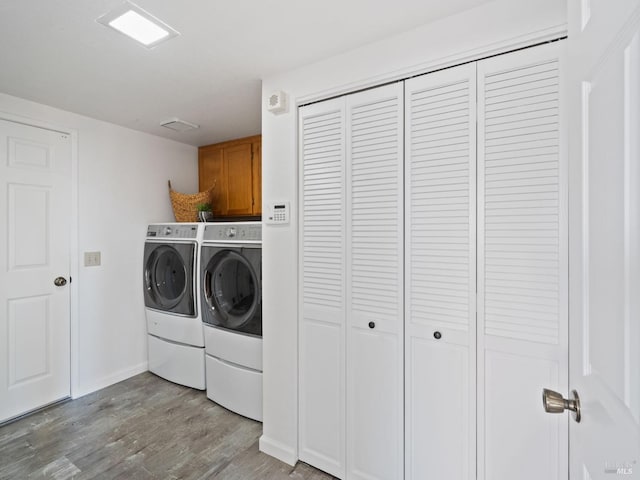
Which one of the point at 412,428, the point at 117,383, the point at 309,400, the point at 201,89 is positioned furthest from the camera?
the point at 117,383

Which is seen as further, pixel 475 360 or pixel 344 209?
pixel 344 209

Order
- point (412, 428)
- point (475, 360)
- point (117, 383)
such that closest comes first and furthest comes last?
1. point (475, 360)
2. point (412, 428)
3. point (117, 383)

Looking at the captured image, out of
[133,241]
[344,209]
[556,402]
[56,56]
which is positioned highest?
[56,56]

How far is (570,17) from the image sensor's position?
0.77 meters

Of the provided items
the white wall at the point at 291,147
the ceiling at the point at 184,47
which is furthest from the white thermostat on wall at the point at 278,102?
the ceiling at the point at 184,47

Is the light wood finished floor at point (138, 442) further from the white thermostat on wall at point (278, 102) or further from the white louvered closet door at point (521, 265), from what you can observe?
the white thermostat on wall at point (278, 102)

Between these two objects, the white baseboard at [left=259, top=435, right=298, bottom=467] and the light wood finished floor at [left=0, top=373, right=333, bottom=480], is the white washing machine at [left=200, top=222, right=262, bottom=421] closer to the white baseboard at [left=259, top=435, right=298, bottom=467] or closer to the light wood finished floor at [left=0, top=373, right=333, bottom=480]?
the light wood finished floor at [left=0, top=373, right=333, bottom=480]

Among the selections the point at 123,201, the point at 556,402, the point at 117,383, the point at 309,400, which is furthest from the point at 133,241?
the point at 556,402

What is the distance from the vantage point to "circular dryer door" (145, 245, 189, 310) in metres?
2.84

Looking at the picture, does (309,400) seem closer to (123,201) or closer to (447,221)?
(447,221)

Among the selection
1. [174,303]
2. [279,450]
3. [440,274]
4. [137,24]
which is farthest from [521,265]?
[174,303]

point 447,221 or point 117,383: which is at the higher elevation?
point 447,221

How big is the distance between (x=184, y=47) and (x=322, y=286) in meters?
1.42

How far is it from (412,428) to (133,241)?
9.10 ft
